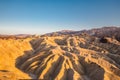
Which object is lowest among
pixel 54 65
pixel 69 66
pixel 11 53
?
pixel 69 66

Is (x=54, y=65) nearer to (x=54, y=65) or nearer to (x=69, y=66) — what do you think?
(x=54, y=65)

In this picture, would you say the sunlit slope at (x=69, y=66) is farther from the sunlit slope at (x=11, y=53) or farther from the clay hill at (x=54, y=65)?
the sunlit slope at (x=11, y=53)

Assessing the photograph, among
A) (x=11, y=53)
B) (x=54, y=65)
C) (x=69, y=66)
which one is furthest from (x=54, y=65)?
(x=11, y=53)

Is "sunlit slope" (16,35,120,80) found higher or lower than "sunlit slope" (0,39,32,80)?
lower

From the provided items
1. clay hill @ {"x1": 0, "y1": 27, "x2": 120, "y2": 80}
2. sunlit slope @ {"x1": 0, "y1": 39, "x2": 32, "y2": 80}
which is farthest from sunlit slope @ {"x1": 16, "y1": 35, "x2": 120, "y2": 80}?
sunlit slope @ {"x1": 0, "y1": 39, "x2": 32, "y2": 80}

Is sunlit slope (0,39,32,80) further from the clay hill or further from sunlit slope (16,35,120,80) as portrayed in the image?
sunlit slope (16,35,120,80)

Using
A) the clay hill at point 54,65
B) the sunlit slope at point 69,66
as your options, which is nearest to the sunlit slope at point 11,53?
the clay hill at point 54,65

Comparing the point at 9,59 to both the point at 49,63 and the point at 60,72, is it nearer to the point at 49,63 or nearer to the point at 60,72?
the point at 49,63

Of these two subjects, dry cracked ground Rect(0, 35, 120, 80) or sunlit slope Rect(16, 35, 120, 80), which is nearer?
dry cracked ground Rect(0, 35, 120, 80)

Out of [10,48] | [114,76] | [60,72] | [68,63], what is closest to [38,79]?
[60,72]

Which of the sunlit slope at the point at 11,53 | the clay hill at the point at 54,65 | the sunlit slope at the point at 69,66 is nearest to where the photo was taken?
the clay hill at the point at 54,65

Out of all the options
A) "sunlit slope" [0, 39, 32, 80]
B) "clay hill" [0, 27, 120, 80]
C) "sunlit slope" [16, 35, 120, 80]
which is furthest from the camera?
"sunlit slope" [0, 39, 32, 80]
